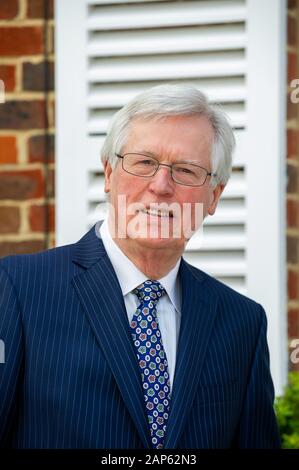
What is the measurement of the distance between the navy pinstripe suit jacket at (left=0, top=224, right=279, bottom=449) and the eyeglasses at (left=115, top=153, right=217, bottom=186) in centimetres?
22

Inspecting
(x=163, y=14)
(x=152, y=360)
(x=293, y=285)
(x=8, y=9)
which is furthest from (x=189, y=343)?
(x=8, y=9)

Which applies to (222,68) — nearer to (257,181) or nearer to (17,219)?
(257,181)

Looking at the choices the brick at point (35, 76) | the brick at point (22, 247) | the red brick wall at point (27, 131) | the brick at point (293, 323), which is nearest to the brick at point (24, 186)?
the red brick wall at point (27, 131)

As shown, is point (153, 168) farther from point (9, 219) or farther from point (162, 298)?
point (9, 219)

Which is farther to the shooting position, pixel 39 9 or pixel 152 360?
pixel 39 9

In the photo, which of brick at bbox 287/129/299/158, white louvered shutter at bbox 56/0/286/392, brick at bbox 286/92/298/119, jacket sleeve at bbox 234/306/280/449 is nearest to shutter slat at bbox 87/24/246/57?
white louvered shutter at bbox 56/0/286/392

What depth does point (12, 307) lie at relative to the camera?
2014 mm

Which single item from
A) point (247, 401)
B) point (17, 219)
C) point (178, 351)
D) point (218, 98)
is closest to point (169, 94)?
point (178, 351)

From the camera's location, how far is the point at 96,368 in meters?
2.01

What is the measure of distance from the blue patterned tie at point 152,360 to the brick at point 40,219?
1173 millimetres

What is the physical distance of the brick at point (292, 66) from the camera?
10.6 ft

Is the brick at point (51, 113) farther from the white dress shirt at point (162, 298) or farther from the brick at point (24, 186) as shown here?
the white dress shirt at point (162, 298)

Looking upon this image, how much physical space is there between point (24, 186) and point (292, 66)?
1.10 metres

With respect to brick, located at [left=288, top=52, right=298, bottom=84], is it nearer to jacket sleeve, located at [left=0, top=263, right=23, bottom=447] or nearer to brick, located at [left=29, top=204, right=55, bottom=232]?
brick, located at [left=29, top=204, right=55, bottom=232]
